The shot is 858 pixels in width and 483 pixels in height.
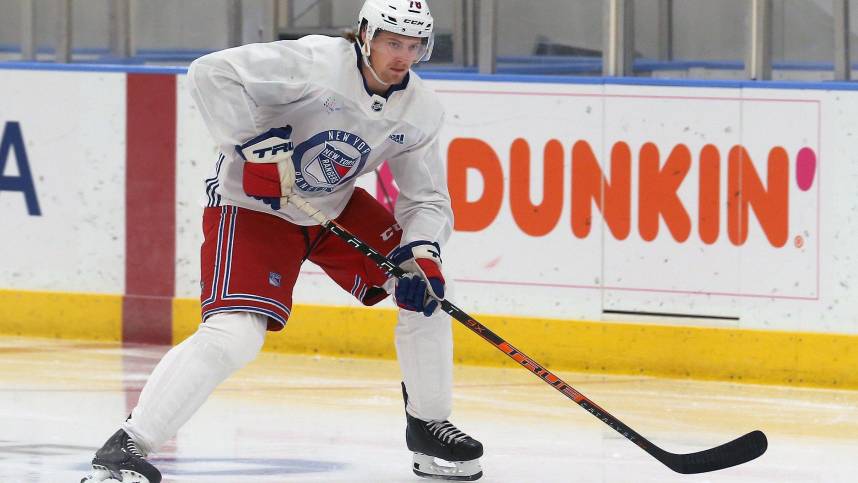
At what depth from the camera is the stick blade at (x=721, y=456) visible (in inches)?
141

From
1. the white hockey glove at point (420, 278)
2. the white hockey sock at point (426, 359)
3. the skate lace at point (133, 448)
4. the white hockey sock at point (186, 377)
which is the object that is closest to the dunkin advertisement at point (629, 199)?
the white hockey sock at point (426, 359)

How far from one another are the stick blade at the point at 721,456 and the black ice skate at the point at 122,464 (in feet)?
3.60

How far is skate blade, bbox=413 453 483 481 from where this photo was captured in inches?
149

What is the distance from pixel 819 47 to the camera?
5.40m

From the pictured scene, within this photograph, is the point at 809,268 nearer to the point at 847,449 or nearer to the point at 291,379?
the point at 847,449

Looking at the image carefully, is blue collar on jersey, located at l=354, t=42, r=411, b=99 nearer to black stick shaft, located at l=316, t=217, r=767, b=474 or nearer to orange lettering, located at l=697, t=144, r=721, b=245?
black stick shaft, located at l=316, t=217, r=767, b=474

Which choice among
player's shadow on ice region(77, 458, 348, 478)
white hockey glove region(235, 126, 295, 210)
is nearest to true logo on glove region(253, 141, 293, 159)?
white hockey glove region(235, 126, 295, 210)

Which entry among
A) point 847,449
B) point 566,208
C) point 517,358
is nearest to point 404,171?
point 517,358

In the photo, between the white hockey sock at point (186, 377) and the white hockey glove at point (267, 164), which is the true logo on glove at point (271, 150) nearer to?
the white hockey glove at point (267, 164)

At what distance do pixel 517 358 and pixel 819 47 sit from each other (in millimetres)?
2149

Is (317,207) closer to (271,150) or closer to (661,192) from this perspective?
(271,150)

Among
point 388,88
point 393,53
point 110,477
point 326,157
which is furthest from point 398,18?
point 110,477

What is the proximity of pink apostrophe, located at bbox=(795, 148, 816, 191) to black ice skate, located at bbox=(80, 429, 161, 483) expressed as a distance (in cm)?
248

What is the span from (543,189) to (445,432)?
68.4 inches
